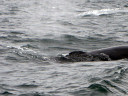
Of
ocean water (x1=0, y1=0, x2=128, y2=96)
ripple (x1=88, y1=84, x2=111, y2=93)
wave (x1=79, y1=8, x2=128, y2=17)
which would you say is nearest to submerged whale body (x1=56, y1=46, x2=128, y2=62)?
ocean water (x1=0, y1=0, x2=128, y2=96)

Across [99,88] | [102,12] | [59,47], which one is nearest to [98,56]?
[99,88]

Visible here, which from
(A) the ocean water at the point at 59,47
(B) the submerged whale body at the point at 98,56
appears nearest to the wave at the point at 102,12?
(A) the ocean water at the point at 59,47

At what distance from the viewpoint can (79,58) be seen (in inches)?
401

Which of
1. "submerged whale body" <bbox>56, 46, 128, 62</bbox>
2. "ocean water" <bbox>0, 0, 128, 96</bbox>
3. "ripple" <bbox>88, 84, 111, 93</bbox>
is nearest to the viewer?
"ripple" <bbox>88, 84, 111, 93</bbox>

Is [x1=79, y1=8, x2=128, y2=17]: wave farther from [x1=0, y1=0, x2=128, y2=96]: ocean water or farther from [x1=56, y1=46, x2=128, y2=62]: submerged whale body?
[x1=56, y1=46, x2=128, y2=62]: submerged whale body

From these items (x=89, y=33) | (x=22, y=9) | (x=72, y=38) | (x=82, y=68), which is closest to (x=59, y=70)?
(x=82, y=68)

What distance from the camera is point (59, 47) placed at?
12805mm

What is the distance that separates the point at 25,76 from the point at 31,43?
477 centimetres

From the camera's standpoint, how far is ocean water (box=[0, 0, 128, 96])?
7617mm

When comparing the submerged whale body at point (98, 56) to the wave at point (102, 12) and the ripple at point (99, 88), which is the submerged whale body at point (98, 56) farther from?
the wave at point (102, 12)

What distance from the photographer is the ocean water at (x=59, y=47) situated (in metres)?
7.62

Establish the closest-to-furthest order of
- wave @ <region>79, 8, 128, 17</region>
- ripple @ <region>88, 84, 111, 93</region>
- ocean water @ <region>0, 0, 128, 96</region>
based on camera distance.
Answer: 1. ripple @ <region>88, 84, 111, 93</region>
2. ocean water @ <region>0, 0, 128, 96</region>
3. wave @ <region>79, 8, 128, 17</region>

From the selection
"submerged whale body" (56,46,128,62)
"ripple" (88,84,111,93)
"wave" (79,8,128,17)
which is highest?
"wave" (79,8,128,17)

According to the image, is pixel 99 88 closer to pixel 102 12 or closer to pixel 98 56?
pixel 98 56
